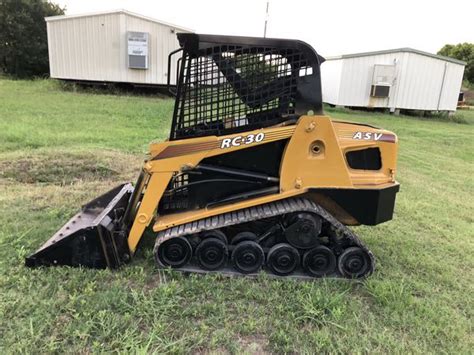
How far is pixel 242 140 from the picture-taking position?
345 centimetres

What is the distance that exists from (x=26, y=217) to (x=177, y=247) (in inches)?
81.3

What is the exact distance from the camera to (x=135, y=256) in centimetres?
375

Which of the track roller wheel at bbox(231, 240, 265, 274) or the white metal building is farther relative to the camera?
the white metal building

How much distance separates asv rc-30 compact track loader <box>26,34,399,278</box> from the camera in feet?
11.2

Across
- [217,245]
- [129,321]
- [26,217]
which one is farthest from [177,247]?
[26,217]

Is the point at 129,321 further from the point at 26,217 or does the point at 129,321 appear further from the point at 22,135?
the point at 22,135

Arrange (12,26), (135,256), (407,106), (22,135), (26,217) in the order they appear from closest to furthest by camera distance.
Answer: (135,256), (26,217), (22,135), (407,106), (12,26)

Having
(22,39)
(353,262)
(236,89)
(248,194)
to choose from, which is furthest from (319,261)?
(22,39)

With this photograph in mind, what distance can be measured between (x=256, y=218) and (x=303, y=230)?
0.41 meters

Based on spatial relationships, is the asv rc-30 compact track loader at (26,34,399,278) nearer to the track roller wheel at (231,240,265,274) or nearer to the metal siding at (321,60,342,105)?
the track roller wheel at (231,240,265,274)

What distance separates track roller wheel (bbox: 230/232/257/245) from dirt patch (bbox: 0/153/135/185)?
132 inches

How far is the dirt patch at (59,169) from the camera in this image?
592cm

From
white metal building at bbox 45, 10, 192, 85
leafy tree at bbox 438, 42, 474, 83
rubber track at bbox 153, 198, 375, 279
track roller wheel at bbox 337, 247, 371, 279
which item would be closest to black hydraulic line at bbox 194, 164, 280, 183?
rubber track at bbox 153, 198, 375, 279

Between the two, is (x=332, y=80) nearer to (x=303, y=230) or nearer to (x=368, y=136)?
(x=368, y=136)
